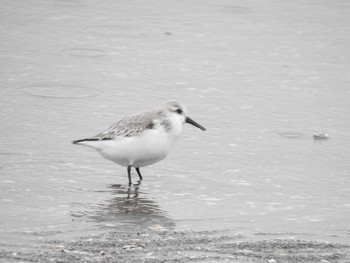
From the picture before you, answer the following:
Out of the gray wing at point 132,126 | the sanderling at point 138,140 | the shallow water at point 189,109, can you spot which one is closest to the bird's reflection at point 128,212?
the shallow water at point 189,109

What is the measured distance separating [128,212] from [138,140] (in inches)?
53.9

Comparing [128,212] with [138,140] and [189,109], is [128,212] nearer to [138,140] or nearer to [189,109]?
[138,140]

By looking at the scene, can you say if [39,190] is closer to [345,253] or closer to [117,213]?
[117,213]

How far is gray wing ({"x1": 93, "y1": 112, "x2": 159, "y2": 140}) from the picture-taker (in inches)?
427

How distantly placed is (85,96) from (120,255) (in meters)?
7.07

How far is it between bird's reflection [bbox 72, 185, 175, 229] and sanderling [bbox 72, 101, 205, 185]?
432mm

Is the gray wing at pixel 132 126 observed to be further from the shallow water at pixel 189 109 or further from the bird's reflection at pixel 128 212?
the bird's reflection at pixel 128 212

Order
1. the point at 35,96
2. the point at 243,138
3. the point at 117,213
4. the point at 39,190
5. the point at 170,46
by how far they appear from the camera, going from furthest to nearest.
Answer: the point at 170,46 → the point at 35,96 → the point at 243,138 → the point at 39,190 → the point at 117,213

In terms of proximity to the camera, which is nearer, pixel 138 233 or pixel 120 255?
pixel 120 255

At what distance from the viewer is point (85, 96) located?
572 inches

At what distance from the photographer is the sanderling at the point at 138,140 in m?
10.8

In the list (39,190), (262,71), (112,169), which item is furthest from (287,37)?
(39,190)

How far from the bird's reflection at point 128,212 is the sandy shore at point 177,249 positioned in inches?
17.0

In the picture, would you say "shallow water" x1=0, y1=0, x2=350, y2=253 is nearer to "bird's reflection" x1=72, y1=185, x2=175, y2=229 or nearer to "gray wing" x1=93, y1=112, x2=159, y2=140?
"bird's reflection" x1=72, y1=185, x2=175, y2=229
